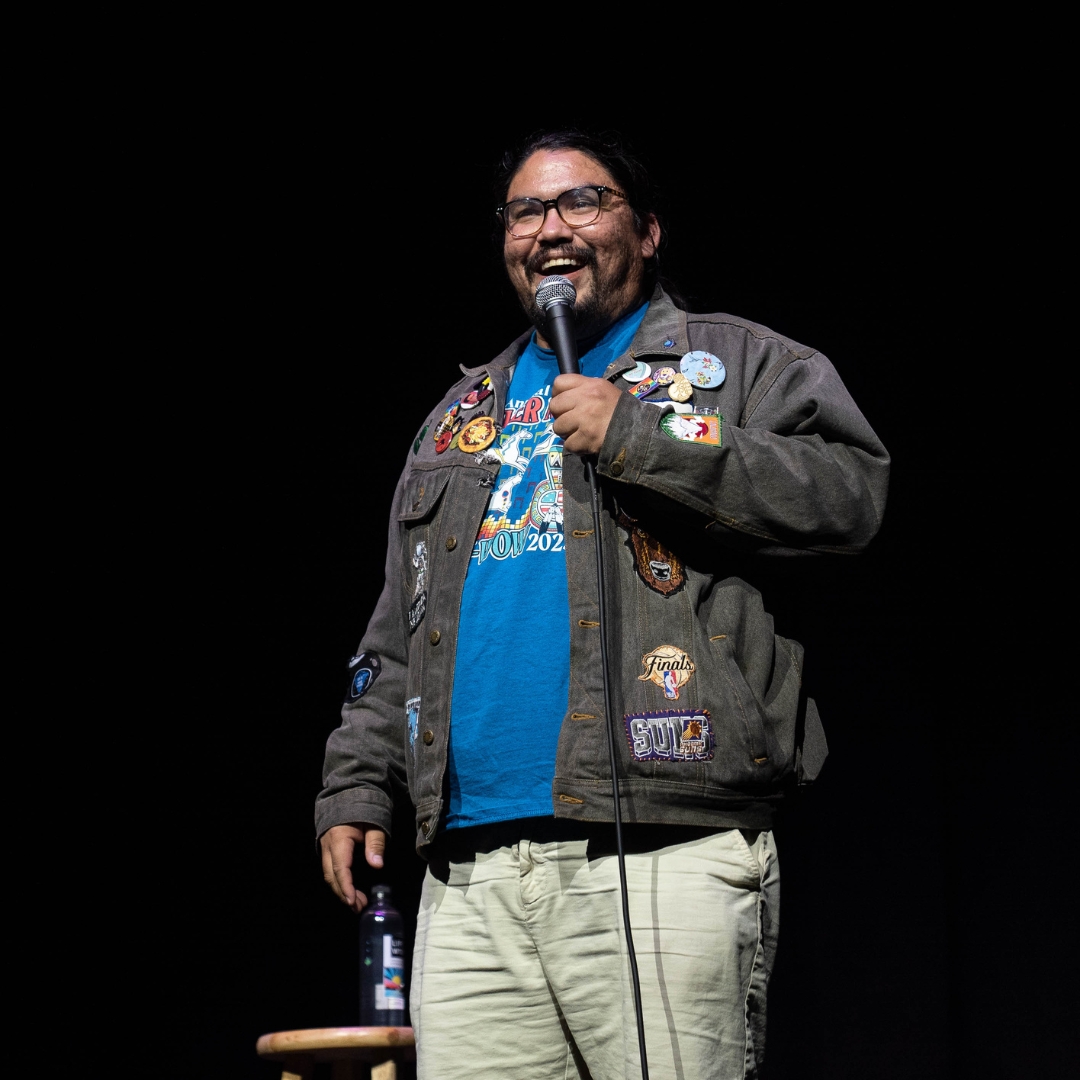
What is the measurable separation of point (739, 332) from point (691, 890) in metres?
0.80

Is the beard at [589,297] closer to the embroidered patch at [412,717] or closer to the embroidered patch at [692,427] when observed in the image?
the embroidered patch at [692,427]

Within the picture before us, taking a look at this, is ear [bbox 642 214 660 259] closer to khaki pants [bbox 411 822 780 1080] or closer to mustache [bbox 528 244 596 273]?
Result: mustache [bbox 528 244 596 273]

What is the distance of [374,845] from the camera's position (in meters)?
1.78

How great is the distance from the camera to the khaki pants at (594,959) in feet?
4.70

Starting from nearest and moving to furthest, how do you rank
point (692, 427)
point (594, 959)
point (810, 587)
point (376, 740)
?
point (594, 959) → point (692, 427) → point (376, 740) → point (810, 587)

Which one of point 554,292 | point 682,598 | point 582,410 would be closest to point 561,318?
point 554,292

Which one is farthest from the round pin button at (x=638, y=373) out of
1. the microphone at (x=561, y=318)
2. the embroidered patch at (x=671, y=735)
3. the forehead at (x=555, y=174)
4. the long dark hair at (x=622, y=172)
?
the embroidered patch at (x=671, y=735)

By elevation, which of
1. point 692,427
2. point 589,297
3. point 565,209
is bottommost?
point 692,427

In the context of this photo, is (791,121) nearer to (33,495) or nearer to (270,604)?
(270,604)

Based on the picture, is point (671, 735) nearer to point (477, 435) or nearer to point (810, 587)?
point (477, 435)

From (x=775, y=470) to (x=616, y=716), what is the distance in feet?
1.16

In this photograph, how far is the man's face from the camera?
1934mm

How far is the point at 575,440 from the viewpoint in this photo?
1533 mm

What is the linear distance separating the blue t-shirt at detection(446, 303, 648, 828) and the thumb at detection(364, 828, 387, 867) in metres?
0.20
